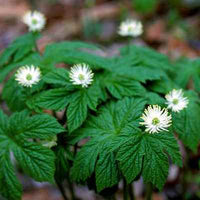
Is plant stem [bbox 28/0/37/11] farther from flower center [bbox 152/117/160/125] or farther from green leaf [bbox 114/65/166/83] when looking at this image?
flower center [bbox 152/117/160/125]

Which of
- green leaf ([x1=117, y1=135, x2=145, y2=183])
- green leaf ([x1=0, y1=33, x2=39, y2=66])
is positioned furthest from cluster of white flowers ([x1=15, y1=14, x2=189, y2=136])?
green leaf ([x1=0, y1=33, x2=39, y2=66])

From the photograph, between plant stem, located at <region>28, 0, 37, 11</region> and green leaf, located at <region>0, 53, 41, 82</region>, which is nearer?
green leaf, located at <region>0, 53, 41, 82</region>

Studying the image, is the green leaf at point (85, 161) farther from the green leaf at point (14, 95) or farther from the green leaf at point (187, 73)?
the green leaf at point (187, 73)

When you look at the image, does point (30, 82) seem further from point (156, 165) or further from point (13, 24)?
point (13, 24)

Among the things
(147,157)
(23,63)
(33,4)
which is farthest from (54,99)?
(33,4)

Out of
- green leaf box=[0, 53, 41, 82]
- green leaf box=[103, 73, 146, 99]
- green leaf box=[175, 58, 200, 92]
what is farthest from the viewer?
green leaf box=[175, 58, 200, 92]

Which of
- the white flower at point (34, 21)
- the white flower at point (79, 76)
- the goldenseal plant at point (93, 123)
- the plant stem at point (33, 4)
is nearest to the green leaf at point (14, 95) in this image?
the goldenseal plant at point (93, 123)
